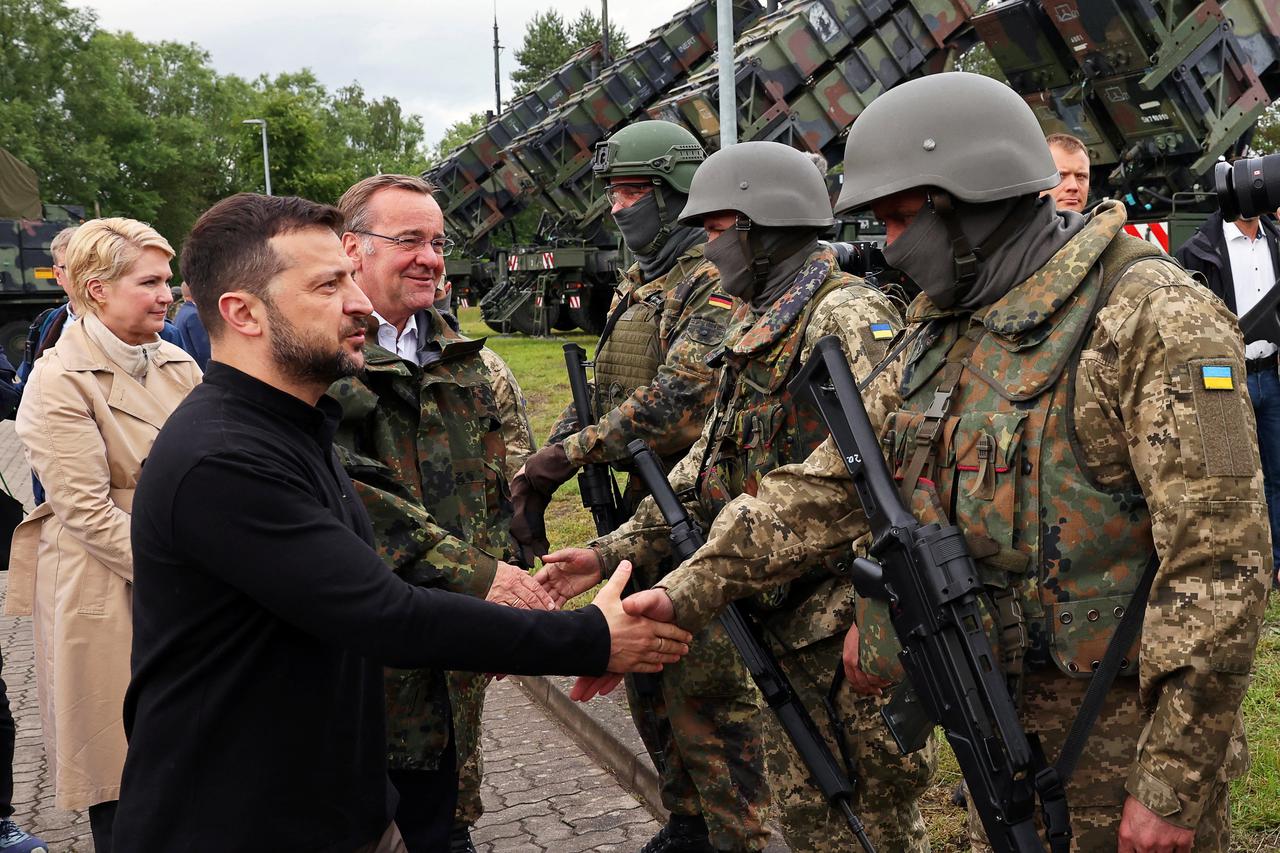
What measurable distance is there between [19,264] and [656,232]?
18.8 metres

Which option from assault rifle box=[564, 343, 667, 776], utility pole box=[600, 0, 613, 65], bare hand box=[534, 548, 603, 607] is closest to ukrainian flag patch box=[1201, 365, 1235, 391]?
bare hand box=[534, 548, 603, 607]

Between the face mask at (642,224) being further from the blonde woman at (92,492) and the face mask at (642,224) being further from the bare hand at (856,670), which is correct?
the bare hand at (856,670)

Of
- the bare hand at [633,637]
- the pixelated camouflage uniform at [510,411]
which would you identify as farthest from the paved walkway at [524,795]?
the bare hand at [633,637]

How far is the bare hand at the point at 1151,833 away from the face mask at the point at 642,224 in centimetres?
316

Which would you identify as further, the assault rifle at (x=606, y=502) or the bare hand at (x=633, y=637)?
the assault rifle at (x=606, y=502)

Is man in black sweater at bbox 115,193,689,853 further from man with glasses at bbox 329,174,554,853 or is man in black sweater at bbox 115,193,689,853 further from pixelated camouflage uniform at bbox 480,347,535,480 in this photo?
pixelated camouflage uniform at bbox 480,347,535,480

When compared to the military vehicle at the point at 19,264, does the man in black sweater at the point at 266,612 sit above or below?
below

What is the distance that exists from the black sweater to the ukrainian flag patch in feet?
4.53

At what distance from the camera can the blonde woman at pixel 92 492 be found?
3.86m

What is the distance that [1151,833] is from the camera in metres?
2.18

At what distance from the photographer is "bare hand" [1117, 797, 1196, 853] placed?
7.13 ft

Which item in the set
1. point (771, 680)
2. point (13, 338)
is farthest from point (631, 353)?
point (13, 338)

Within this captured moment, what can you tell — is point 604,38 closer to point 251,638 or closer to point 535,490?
point 535,490

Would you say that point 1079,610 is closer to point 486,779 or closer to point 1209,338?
point 1209,338
